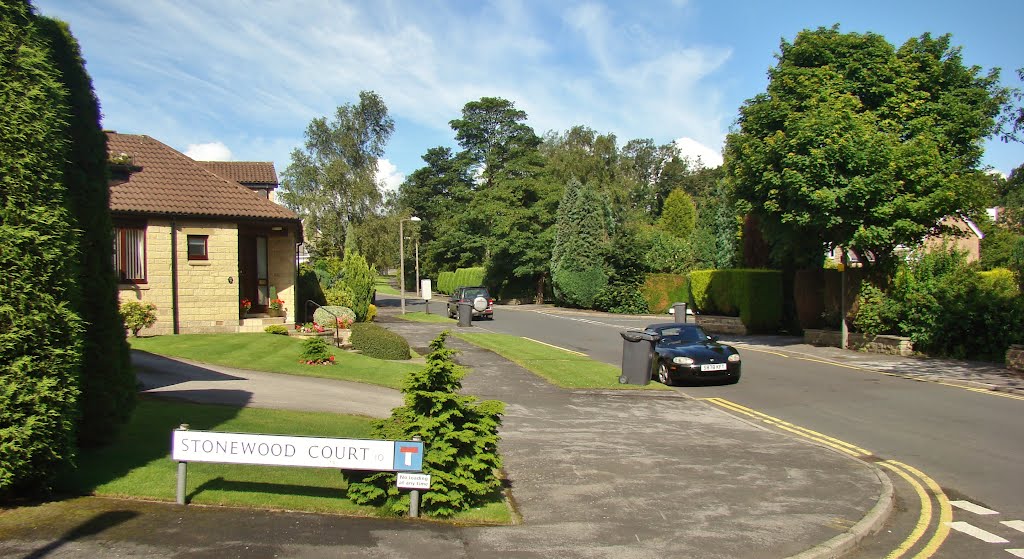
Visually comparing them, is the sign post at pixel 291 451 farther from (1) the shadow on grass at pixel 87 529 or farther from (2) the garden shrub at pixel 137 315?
(2) the garden shrub at pixel 137 315

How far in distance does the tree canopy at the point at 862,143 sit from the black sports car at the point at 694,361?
22.5ft

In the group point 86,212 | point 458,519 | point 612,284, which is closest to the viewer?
point 458,519

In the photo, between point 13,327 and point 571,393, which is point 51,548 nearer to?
point 13,327

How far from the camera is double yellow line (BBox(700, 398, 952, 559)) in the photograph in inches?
243

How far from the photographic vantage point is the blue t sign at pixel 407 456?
6078 mm

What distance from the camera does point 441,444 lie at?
6469mm

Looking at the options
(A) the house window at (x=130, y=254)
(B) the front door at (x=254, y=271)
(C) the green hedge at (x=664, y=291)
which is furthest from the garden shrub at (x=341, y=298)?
(C) the green hedge at (x=664, y=291)

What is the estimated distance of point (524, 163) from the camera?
195 feet

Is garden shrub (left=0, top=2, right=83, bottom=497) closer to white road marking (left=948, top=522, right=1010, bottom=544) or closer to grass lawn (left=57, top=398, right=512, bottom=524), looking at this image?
grass lawn (left=57, top=398, right=512, bottom=524)

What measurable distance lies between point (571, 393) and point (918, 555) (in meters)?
9.15

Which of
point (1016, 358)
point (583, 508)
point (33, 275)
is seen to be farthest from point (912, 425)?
point (33, 275)

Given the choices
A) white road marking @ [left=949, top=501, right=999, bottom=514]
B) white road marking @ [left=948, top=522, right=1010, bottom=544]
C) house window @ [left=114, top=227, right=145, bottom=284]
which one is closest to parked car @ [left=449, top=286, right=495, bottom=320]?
house window @ [left=114, top=227, right=145, bottom=284]

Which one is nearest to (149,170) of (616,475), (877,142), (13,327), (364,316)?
(364,316)

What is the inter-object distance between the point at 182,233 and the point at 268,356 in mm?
5985
